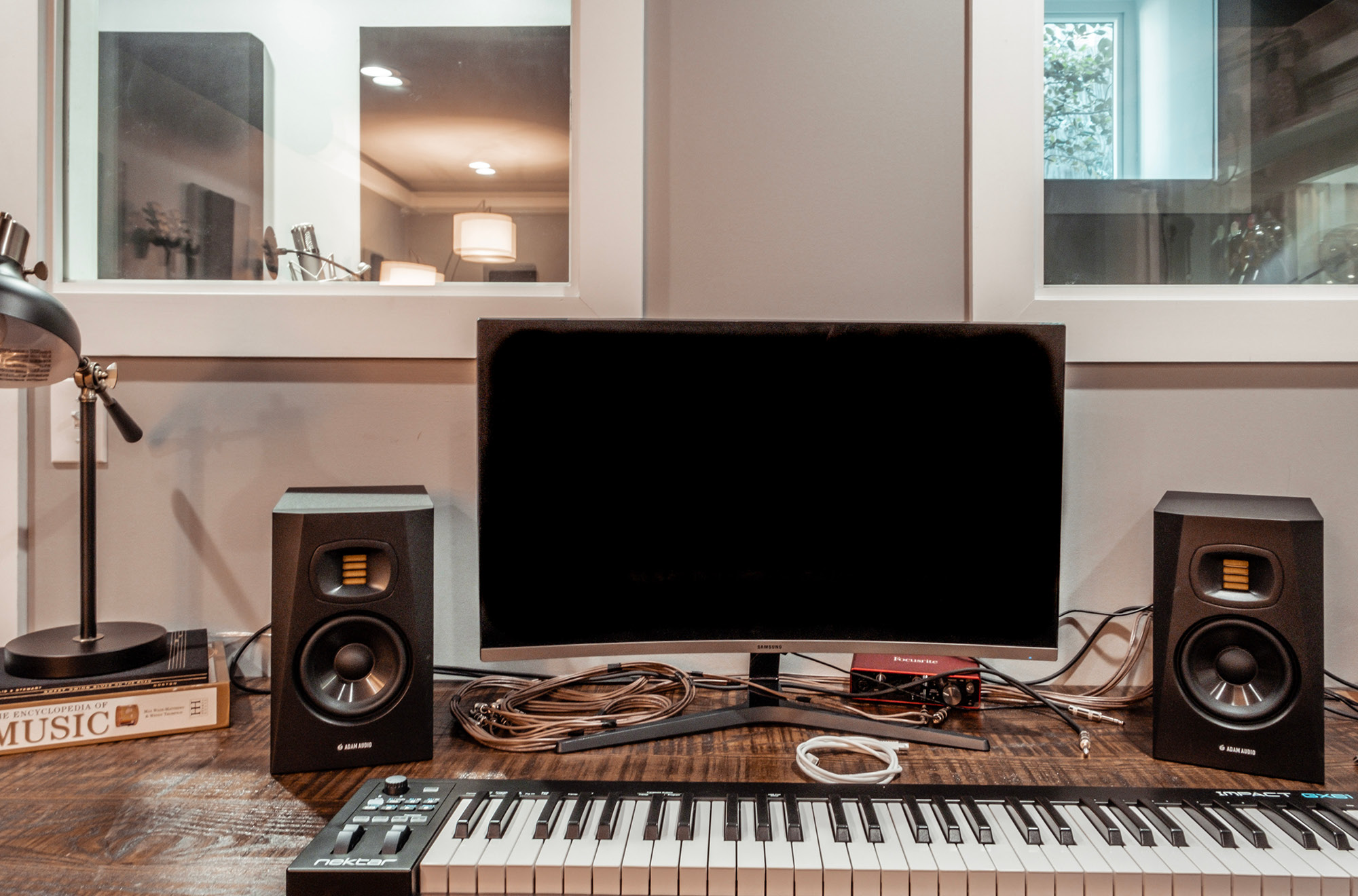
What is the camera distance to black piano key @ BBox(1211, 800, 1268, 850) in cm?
A: 68

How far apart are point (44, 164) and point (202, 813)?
3.46 ft

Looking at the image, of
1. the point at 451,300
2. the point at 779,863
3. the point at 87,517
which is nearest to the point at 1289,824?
the point at 779,863

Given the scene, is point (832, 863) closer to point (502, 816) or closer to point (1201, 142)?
point (502, 816)

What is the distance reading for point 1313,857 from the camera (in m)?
0.67

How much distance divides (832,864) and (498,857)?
0.29m

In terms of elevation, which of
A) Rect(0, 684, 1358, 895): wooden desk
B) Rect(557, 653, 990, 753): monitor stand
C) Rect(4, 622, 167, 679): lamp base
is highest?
Rect(4, 622, 167, 679): lamp base

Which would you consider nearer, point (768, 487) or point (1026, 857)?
point (1026, 857)

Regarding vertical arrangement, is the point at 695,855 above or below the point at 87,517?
below

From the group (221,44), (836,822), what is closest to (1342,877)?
(836,822)

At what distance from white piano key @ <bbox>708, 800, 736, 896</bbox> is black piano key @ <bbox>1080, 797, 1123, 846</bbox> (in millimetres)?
336

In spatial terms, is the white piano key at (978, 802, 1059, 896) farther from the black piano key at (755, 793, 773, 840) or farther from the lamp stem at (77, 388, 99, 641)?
the lamp stem at (77, 388, 99, 641)

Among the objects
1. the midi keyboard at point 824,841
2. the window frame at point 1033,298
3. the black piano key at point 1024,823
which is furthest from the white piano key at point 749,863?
the window frame at point 1033,298

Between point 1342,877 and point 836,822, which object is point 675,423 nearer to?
point 836,822

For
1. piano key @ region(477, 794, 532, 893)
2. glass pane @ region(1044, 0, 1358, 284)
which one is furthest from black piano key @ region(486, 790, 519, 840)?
glass pane @ region(1044, 0, 1358, 284)
